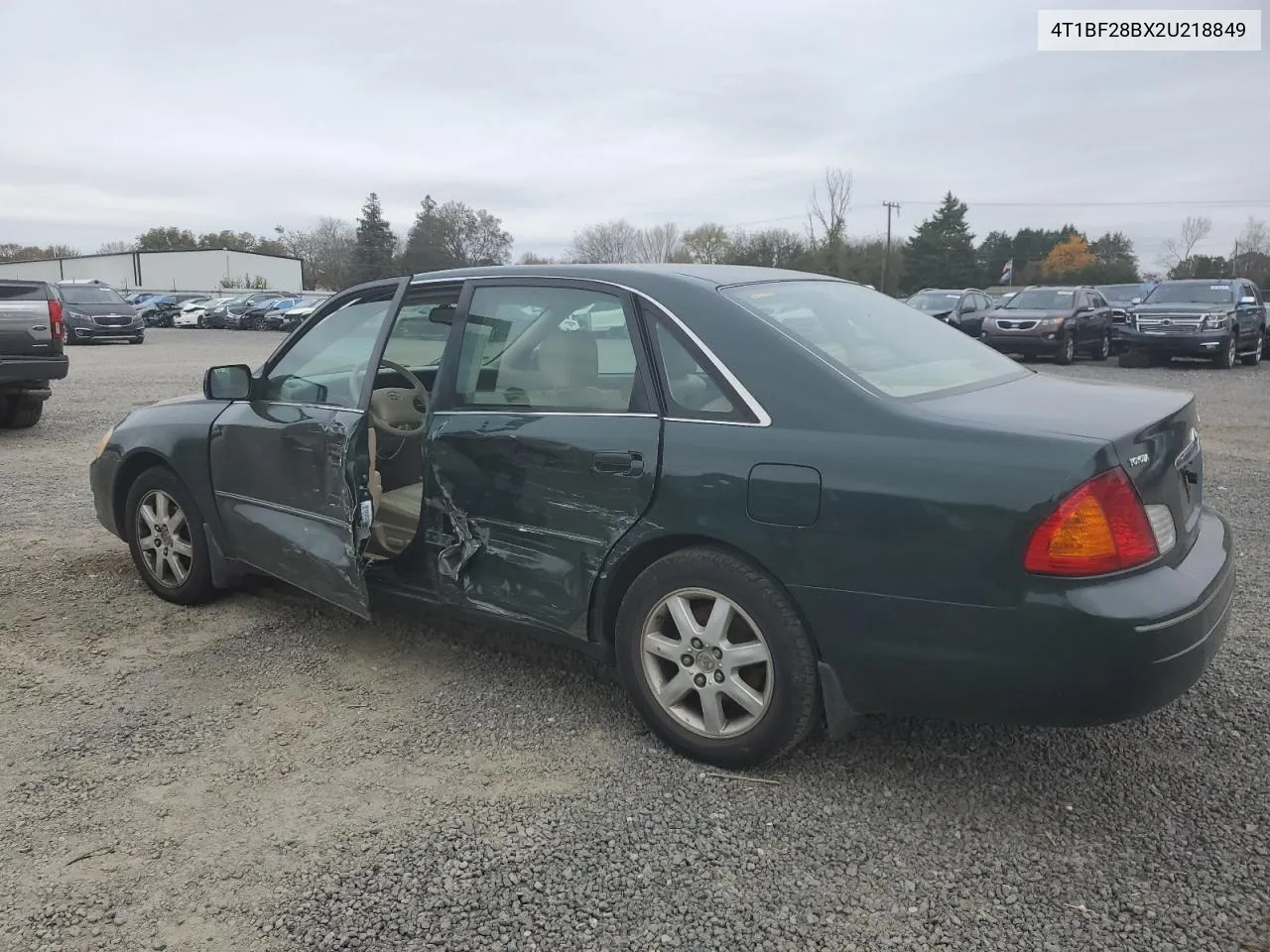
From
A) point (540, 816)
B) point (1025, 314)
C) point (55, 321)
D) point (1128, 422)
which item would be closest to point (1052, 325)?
point (1025, 314)

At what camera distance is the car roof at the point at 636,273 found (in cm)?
338

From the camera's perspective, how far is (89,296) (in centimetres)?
2825

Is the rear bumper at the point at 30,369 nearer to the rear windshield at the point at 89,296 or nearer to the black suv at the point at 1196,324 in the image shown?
the black suv at the point at 1196,324

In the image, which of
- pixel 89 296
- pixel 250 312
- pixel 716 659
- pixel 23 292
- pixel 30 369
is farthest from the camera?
pixel 250 312

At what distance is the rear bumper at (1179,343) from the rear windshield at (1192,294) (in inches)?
37.7

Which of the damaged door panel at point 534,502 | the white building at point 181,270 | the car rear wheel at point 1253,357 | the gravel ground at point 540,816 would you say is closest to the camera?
the gravel ground at point 540,816

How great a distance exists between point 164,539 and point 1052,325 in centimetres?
1736

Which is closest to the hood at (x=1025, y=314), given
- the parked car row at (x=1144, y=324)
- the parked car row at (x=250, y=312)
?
the parked car row at (x=1144, y=324)

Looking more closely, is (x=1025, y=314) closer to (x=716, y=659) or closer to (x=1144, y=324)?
(x=1144, y=324)

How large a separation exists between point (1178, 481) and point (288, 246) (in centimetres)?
10383

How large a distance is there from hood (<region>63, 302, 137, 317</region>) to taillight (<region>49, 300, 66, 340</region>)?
19.3 m

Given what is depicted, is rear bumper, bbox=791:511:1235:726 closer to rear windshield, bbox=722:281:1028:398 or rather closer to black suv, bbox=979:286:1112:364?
rear windshield, bbox=722:281:1028:398

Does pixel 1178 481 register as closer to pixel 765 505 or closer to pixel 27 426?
pixel 765 505

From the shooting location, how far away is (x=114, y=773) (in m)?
3.14
